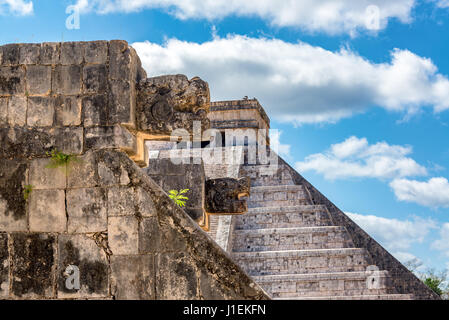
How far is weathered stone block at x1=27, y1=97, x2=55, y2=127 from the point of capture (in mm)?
4777

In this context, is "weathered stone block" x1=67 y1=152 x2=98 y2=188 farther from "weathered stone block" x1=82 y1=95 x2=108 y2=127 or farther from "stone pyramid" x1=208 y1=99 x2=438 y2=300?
"stone pyramid" x1=208 y1=99 x2=438 y2=300

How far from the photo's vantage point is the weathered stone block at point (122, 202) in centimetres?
455

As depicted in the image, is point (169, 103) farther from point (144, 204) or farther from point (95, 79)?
point (144, 204)

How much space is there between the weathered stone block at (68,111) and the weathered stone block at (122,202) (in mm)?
664

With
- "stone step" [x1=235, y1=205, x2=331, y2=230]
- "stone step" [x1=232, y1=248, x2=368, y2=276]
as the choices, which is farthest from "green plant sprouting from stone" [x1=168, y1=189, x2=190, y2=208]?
"stone step" [x1=235, y1=205, x2=331, y2=230]

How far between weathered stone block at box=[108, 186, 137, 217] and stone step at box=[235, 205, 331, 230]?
1088 cm

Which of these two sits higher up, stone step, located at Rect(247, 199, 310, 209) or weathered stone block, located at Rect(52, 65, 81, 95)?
weathered stone block, located at Rect(52, 65, 81, 95)

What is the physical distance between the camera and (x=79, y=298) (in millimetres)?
4500

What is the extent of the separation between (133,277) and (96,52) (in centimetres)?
183

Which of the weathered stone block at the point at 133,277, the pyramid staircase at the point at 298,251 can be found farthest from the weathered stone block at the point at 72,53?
the pyramid staircase at the point at 298,251

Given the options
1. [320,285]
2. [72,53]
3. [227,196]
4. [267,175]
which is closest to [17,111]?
[72,53]

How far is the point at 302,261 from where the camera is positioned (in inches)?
542

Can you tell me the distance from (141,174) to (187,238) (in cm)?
62
